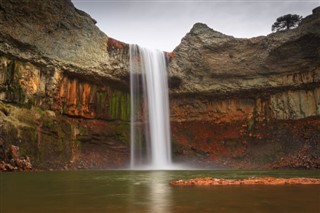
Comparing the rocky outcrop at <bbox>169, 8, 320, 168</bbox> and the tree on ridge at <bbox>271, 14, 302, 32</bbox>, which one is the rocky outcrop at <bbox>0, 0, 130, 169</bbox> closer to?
the rocky outcrop at <bbox>169, 8, 320, 168</bbox>

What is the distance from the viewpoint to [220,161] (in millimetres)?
37625

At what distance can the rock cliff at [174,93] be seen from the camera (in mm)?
29438

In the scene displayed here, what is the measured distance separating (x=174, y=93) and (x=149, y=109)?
425 centimetres

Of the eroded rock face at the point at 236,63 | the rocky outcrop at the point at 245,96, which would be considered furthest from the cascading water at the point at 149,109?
the eroded rock face at the point at 236,63

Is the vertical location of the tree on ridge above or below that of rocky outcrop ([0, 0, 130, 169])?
above

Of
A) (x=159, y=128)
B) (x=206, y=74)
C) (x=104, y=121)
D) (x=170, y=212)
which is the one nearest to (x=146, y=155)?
(x=159, y=128)

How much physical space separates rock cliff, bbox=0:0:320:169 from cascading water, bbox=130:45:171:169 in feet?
3.46

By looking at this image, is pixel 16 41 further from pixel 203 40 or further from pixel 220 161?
pixel 220 161

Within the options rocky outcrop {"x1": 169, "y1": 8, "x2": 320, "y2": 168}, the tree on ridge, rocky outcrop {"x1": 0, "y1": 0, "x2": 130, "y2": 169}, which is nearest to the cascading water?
rocky outcrop {"x1": 0, "y1": 0, "x2": 130, "y2": 169}

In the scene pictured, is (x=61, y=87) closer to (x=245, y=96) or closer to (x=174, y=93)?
(x=174, y=93)

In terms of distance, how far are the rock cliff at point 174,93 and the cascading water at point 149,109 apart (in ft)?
3.46

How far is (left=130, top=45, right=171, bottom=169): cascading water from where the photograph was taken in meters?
37.0

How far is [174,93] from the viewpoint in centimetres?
4056

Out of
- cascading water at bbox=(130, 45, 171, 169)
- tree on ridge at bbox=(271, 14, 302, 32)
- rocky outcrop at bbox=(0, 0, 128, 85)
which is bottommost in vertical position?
cascading water at bbox=(130, 45, 171, 169)
